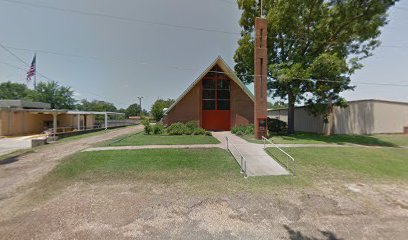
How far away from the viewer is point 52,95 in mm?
41031

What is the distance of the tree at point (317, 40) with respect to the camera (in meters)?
15.2

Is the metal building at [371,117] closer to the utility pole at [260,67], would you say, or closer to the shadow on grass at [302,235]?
the utility pole at [260,67]

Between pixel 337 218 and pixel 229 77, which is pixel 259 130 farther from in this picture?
pixel 337 218

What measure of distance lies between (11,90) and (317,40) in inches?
2537

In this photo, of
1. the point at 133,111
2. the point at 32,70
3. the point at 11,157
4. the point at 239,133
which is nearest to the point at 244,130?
the point at 239,133

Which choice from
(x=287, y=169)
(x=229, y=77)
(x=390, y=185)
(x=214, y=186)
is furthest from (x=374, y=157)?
(x=229, y=77)

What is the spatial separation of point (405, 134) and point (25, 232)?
94.0 ft

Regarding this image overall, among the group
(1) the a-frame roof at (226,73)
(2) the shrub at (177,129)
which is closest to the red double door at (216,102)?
(1) the a-frame roof at (226,73)

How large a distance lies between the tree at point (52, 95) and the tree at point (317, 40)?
40227 mm

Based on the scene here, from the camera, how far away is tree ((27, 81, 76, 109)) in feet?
131

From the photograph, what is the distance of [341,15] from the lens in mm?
16328

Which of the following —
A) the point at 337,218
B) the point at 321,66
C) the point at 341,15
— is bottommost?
the point at 337,218

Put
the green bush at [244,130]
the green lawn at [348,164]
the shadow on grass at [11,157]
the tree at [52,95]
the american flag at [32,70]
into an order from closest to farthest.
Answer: the green lawn at [348,164]
the shadow on grass at [11,157]
the green bush at [244,130]
the american flag at [32,70]
the tree at [52,95]

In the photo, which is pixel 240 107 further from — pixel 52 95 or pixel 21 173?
pixel 52 95
